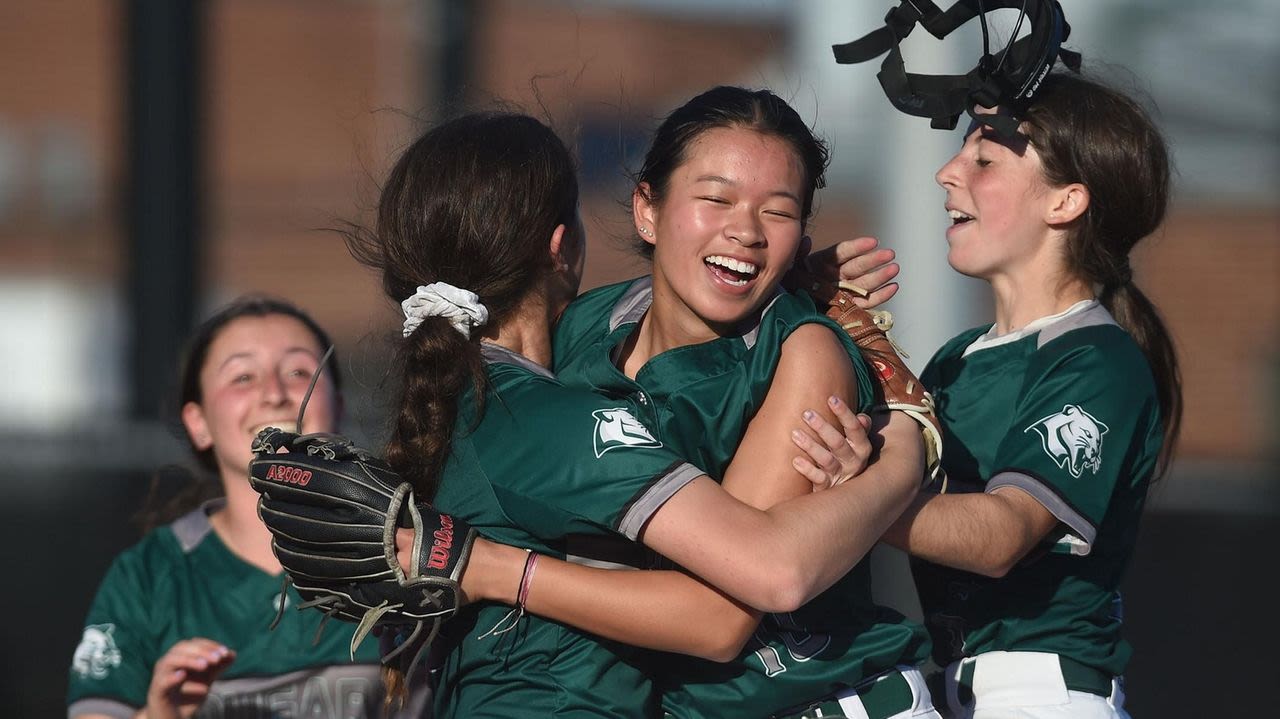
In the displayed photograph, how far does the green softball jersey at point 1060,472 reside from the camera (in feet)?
7.50

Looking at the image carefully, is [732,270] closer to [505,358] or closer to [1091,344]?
[505,358]

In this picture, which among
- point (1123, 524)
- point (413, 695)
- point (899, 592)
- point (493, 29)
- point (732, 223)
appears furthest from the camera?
point (493, 29)

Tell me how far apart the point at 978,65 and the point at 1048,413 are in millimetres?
669

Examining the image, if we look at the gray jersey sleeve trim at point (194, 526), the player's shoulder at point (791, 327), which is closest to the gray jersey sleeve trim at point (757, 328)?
the player's shoulder at point (791, 327)

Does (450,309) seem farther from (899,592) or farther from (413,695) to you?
(899,592)

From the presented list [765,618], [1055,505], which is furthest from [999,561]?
[765,618]

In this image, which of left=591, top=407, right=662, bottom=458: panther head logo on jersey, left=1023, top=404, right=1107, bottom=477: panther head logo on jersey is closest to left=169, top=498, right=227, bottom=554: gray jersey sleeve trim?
left=591, top=407, right=662, bottom=458: panther head logo on jersey

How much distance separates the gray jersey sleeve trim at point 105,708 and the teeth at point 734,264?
68.2 inches

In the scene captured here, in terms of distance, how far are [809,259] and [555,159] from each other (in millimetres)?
498

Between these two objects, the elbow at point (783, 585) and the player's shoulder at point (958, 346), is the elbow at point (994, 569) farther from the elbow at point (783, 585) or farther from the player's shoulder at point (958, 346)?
the player's shoulder at point (958, 346)

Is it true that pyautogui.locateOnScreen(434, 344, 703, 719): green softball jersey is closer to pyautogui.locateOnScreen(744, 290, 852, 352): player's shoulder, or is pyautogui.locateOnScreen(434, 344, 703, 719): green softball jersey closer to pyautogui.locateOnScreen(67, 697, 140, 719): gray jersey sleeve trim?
pyautogui.locateOnScreen(744, 290, 852, 352): player's shoulder

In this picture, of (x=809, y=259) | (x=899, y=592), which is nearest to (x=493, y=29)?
(x=899, y=592)

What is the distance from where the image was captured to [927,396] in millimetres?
2301

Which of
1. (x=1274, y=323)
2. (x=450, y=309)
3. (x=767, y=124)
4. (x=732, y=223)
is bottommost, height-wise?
(x=1274, y=323)
